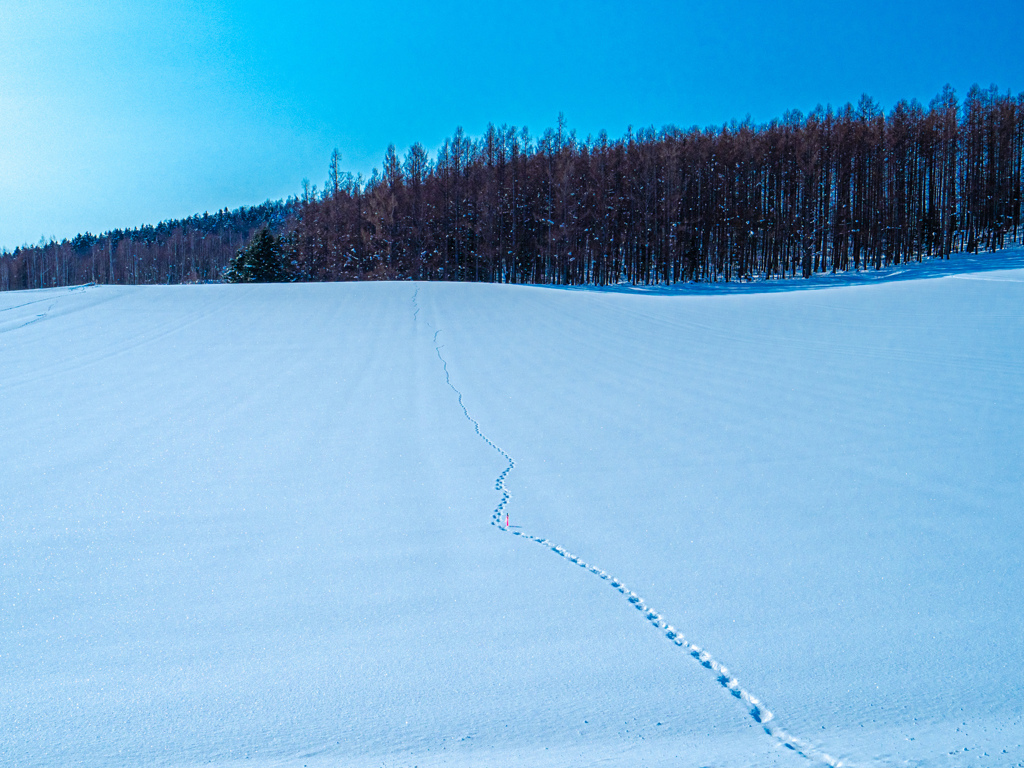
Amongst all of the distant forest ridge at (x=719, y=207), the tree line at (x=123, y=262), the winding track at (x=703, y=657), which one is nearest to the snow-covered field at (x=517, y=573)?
the winding track at (x=703, y=657)

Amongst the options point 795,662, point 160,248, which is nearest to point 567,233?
point 795,662

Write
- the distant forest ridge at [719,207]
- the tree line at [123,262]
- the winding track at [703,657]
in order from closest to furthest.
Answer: the winding track at [703,657], the distant forest ridge at [719,207], the tree line at [123,262]

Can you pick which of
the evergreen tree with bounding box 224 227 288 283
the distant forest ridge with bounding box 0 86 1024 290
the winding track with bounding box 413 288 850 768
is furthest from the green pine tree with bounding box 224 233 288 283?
the winding track with bounding box 413 288 850 768

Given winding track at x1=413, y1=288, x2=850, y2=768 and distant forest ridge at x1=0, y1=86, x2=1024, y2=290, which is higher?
distant forest ridge at x1=0, y1=86, x2=1024, y2=290

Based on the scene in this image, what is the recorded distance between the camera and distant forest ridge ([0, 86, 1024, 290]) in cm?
2684

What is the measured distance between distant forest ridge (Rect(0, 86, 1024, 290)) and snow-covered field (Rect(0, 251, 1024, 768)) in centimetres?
2219

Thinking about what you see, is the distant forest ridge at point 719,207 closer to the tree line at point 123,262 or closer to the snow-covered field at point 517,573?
the snow-covered field at point 517,573

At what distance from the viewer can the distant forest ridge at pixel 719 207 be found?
26.8 metres

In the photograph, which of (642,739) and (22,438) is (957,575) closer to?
(642,739)

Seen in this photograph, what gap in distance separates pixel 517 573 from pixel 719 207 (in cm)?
2886

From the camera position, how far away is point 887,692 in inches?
64.1

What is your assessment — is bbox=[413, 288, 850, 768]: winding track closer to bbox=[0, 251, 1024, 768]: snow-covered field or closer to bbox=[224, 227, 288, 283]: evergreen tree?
bbox=[0, 251, 1024, 768]: snow-covered field

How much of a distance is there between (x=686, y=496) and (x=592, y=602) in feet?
3.95

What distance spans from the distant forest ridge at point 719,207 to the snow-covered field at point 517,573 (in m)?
22.2
